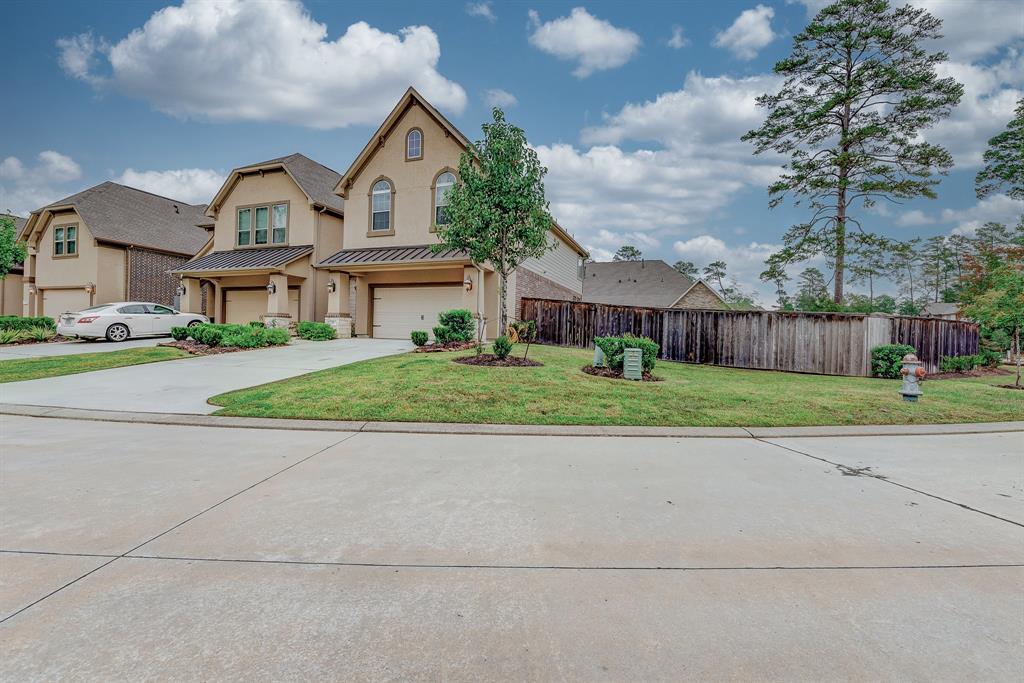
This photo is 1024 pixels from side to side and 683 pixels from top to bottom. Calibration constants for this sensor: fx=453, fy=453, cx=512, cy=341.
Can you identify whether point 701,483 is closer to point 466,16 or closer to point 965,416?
point 965,416

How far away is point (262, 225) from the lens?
2081 centimetres

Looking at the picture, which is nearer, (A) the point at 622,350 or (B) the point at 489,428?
(B) the point at 489,428

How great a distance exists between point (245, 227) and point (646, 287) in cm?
2597

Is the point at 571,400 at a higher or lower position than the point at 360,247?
lower

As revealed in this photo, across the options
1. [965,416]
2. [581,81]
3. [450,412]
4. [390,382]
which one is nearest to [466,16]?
[581,81]

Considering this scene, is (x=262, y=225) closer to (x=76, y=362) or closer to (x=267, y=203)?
(x=267, y=203)

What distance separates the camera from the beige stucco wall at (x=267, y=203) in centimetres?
1994

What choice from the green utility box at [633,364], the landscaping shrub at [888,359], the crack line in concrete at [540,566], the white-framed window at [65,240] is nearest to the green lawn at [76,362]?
the crack line in concrete at [540,566]

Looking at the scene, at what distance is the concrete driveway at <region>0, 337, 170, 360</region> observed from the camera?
13570 mm

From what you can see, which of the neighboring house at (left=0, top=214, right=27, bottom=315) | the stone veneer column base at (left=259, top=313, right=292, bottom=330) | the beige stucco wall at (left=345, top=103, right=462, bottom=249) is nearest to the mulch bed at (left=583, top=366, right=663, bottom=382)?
the beige stucco wall at (left=345, top=103, right=462, bottom=249)

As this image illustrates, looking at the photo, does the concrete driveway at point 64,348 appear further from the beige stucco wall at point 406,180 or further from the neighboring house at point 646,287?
the neighboring house at point 646,287

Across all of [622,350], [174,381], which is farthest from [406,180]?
[622,350]

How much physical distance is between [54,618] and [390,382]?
6537 millimetres

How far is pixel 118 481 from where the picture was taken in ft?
13.0
